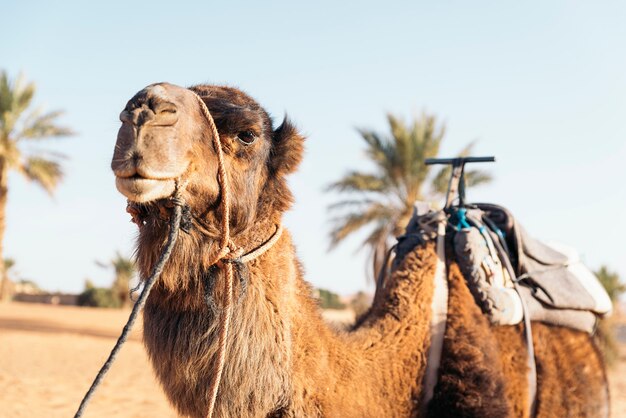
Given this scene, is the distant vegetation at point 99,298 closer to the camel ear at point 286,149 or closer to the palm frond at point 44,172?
the palm frond at point 44,172

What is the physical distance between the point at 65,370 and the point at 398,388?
12612 millimetres

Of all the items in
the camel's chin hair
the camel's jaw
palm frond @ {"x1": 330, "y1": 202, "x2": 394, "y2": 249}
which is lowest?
the camel's chin hair

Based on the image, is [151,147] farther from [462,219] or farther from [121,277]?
[121,277]

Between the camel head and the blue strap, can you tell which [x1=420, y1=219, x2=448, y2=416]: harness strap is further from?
the camel head

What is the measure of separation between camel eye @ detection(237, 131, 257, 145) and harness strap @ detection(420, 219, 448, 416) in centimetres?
129

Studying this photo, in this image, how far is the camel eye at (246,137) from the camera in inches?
106

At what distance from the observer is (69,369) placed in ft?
47.2

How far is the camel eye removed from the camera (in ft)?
8.87

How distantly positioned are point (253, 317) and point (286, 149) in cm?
76

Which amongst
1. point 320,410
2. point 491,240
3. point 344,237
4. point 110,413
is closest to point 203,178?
point 320,410

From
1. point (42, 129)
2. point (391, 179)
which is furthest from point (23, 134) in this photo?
point (391, 179)

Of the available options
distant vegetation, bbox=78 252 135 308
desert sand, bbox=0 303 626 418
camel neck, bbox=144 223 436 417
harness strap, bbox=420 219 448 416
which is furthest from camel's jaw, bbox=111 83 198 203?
distant vegetation, bbox=78 252 135 308

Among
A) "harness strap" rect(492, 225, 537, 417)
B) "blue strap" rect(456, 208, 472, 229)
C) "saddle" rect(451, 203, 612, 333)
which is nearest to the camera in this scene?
"harness strap" rect(492, 225, 537, 417)

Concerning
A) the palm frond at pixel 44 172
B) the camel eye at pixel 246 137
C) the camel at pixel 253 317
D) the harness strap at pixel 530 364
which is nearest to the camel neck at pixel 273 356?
the camel at pixel 253 317
